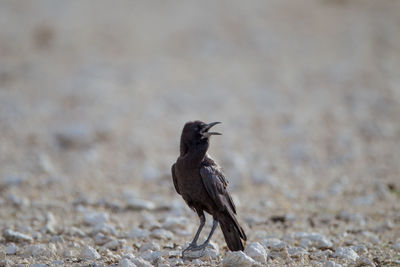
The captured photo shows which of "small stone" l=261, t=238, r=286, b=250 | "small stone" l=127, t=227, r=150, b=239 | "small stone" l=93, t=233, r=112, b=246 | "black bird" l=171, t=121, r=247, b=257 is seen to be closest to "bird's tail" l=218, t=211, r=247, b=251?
"black bird" l=171, t=121, r=247, b=257

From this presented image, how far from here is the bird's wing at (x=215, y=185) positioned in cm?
555

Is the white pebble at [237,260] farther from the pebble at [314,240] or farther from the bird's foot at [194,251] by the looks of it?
the pebble at [314,240]

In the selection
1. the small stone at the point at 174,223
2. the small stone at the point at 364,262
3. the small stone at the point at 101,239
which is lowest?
the small stone at the point at 364,262

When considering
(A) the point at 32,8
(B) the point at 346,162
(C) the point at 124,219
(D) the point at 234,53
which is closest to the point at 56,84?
(A) the point at 32,8

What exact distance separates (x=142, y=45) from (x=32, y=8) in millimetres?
3878

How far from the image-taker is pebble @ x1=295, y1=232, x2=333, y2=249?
6.12 meters

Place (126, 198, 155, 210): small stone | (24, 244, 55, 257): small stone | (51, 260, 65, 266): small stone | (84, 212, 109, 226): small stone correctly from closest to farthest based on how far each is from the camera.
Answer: (51, 260, 65, 266): small stone
(24, 244, 55, 257): small stone
(84, 212, 109, 226): small stone
(126, 198, 155, 210): small stone

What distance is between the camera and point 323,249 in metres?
6.04

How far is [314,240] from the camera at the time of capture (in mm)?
6289

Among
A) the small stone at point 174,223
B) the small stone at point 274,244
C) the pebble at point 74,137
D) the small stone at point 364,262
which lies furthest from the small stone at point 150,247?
the pebble at point 74,137

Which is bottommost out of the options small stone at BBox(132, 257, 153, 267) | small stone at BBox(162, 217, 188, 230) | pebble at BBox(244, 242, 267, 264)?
small stone at BBox(132, 257, 153, 267)

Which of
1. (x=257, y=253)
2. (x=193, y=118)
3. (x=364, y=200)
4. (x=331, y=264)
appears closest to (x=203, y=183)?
(x=257, y=253)

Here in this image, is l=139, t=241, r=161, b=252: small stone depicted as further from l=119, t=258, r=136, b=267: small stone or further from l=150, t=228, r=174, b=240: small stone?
l=119, t=258, r=136, b=267: small stone

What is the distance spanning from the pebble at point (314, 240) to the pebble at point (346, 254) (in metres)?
0.45
